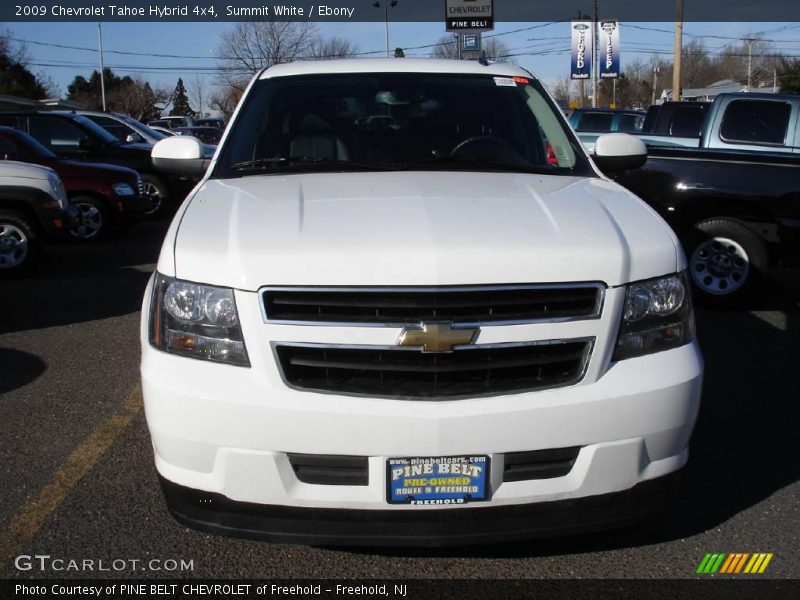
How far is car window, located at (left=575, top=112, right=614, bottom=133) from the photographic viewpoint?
18.4m

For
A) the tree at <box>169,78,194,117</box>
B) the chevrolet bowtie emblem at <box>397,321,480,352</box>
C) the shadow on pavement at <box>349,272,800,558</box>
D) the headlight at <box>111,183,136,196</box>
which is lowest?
the shadow on pavement at <box>349,272,800,558</box>

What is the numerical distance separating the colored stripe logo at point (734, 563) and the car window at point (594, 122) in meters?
16.2

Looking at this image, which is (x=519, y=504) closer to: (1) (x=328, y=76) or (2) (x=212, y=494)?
(2) (x=212, y=494)

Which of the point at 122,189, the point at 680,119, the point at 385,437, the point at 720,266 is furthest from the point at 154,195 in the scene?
the point at 385,437

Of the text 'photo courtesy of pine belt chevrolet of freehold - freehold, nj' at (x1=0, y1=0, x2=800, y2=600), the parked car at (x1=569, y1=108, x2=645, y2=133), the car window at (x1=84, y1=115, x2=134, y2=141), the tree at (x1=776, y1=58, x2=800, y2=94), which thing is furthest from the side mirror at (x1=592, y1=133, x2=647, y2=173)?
the tree at (x1=776, y1=58, x2=800, y2=94)

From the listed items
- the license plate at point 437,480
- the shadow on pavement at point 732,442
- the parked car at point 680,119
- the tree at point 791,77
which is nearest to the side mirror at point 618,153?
the shadow on pavement at point 732,442

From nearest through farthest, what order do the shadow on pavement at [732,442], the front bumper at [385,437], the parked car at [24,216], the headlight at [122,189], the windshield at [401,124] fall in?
the front bumper at [385,437] → the shadow on pavement at [732,442] → the windshield at [401,124] → the parked car at [24,216] → the headlight at [122,189]

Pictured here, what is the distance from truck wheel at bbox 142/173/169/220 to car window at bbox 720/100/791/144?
28.6 feet

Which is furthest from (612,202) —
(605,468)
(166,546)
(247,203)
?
(166,546)

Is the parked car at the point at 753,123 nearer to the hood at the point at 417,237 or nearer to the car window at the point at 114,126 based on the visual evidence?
the hood at the point at 417,237

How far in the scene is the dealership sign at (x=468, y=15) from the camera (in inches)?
794

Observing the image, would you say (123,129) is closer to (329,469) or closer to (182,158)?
(182,158)

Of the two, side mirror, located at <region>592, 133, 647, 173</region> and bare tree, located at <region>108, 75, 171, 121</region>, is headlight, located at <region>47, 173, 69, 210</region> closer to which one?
side mirror, located at <region>592, 133, 647, 173</region>
